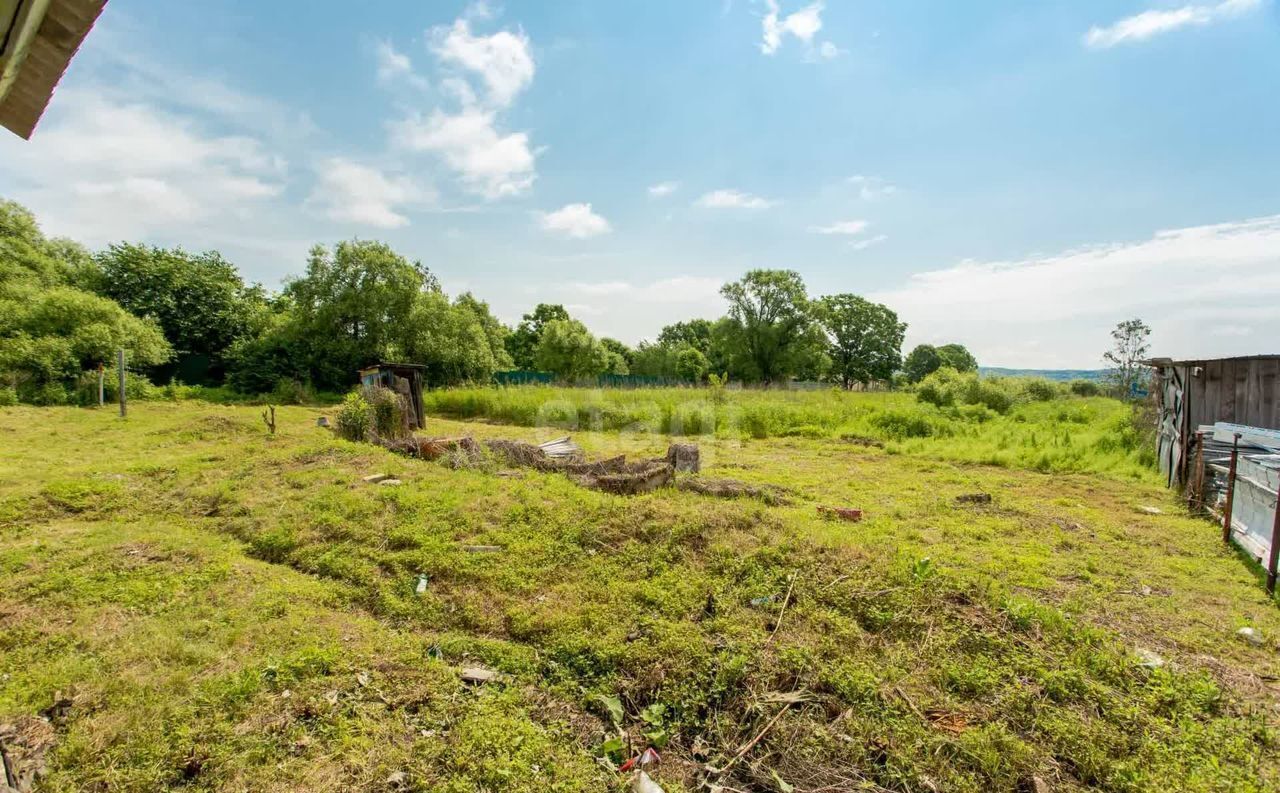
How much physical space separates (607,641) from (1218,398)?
9.21 metres

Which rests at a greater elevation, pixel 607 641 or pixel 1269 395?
pixel 1269 395

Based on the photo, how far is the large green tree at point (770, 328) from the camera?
110ft

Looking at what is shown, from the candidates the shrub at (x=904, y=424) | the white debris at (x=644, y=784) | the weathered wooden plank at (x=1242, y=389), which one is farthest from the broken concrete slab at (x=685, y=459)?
the weathered wooden plank at (x=1242, y=389)

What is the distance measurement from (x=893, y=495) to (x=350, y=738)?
6.64m

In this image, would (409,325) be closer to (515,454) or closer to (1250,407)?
(515,454)

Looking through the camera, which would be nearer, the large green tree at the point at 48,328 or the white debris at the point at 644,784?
the white debris at the point at 644,784

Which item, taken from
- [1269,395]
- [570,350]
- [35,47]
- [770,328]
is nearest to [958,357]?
[770,328]

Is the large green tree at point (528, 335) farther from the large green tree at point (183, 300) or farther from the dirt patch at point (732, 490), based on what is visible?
the dirt patch at point (732, 490)

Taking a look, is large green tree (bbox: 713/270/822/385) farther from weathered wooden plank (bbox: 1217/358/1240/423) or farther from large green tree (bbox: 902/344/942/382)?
weathered wooden plank (bbox: 1217/358/1240/423)

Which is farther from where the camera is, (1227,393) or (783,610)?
(1227,393)

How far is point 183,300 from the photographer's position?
821 inches

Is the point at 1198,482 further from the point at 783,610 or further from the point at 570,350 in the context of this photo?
the point at 570,350

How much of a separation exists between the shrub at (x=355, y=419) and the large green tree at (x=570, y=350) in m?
22.7

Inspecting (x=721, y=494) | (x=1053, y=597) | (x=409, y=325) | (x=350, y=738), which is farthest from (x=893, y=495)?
(x=409, y=325)
